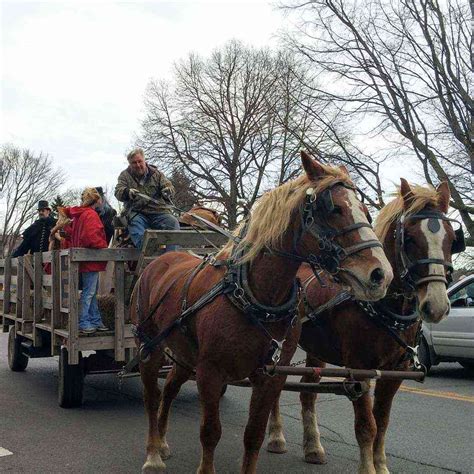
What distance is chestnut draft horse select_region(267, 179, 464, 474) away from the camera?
412 centimetres

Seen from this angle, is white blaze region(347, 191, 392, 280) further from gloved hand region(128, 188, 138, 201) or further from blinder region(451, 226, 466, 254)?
gloved hand region(128, 188, 138, 201)

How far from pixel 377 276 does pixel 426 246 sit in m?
1.13

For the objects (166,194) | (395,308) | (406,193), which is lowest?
(395,308)

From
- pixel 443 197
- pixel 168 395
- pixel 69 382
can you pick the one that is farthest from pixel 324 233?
pixel 69 382

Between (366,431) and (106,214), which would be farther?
(106,214)

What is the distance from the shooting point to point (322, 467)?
195 inches

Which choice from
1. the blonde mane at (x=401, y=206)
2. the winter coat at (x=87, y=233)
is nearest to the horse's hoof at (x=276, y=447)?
the blonde mane at (x=401, y=206)

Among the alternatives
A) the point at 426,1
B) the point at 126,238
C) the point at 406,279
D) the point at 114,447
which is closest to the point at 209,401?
the point at 406,279

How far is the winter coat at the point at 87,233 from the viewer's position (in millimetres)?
6582

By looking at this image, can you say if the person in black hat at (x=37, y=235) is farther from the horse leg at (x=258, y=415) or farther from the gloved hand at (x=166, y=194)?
the horse leg at (x=258, y=415)

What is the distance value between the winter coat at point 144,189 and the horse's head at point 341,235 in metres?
3.24

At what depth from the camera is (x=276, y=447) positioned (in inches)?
213

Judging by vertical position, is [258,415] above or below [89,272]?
below

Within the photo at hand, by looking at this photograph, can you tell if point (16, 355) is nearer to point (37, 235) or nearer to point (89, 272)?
point (37, 235)
